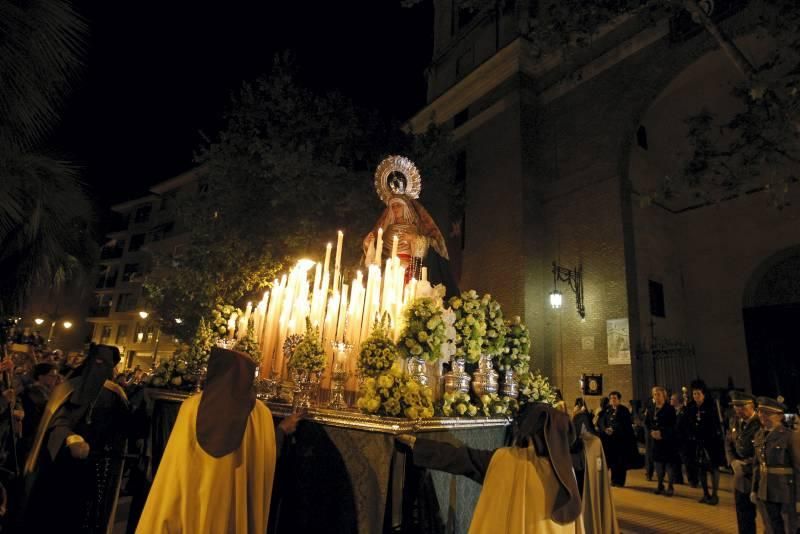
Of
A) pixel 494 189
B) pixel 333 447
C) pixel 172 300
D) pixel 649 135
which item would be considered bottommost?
pixel 333 447

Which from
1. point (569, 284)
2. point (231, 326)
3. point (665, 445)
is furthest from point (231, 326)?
point (569, 284)

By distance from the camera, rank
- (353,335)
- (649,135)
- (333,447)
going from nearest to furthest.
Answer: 1. (333,447)
2. (353,335)
3. (649,135)

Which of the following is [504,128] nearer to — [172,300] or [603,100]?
[603,100]

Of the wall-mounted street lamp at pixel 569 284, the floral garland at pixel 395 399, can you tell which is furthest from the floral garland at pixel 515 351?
the wall-mounted street lamp at pixel 569 284

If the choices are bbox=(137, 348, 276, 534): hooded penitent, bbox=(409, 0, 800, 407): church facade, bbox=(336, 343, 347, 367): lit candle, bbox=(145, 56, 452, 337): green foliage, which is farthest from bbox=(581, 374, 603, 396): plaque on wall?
bbox=(137, 348, 276, 534): hooded penitent

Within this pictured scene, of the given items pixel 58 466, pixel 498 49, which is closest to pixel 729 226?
pixel 498 49

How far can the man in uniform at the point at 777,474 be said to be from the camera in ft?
16.5

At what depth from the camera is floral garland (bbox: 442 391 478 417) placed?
441 cm

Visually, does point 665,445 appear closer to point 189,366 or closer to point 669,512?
point 669,512

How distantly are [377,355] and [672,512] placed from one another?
648 cm

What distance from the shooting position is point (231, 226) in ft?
44.8

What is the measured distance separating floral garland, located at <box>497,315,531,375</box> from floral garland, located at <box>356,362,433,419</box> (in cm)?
186

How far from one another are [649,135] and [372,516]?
17476mm

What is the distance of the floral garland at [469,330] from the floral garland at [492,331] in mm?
126
